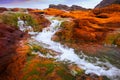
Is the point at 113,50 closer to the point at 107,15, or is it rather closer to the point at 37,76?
the point at 37,76

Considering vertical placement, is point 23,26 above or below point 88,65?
above

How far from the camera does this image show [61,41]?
2406 cm

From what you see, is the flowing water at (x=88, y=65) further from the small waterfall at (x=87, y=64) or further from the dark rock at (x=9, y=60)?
the dark rock at (x=9, y=60)

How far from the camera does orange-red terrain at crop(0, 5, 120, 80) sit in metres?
15.7

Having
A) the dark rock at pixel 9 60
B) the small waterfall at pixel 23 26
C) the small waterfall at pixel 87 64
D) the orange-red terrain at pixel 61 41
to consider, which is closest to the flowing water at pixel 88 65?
the small waterfall at pixel 87 64

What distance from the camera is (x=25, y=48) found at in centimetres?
1822

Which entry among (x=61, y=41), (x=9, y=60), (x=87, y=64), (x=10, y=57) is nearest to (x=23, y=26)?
(x=61, y=41)

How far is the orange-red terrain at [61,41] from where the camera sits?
15703mm

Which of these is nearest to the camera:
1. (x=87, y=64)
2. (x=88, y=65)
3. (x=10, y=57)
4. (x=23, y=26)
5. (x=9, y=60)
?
(x=9, y=60)

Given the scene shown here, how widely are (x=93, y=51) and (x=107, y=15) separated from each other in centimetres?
1198

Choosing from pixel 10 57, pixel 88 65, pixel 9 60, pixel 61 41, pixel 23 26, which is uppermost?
pixel 23 26

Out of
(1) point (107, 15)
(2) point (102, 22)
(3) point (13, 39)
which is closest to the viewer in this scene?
(3) point (13, 39)

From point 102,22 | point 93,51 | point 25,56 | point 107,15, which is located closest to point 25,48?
point 25,56

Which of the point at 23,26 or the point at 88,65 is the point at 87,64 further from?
the point at 23,26
